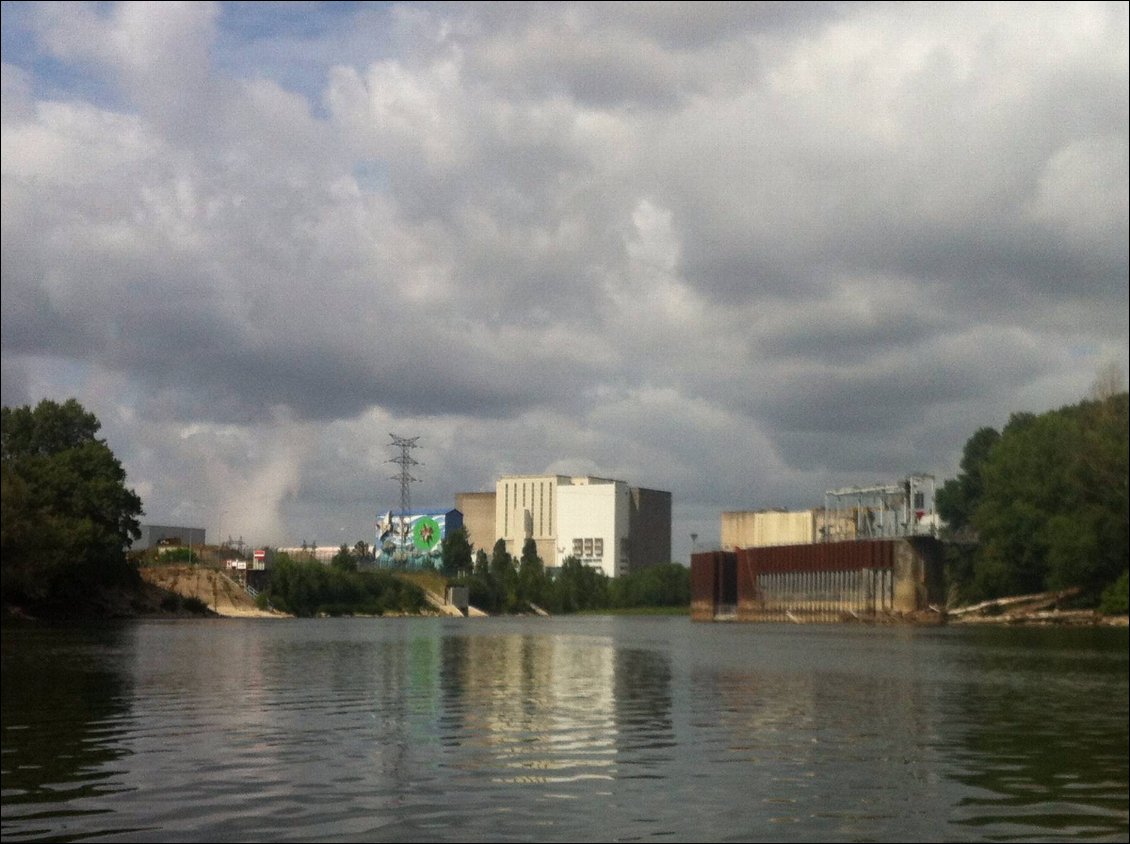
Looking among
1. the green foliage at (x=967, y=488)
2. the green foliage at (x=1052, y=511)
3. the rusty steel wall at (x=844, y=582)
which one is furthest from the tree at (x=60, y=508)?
the green foliage at (x=967, y=488)

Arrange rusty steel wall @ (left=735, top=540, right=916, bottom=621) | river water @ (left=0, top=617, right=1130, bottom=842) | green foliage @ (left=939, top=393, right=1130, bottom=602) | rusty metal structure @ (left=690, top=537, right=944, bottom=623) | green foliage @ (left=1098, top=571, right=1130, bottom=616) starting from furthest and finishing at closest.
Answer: rusty steel wall @ (left=735, top=540, right=916, bottom=621) < rusty metal structure @ (left=690, top=537, right=944, bottom=623) < green foliage @ (left=1098, top=571, right=1130, bottom=616) < green foliage @ (left=939, top=393, right=1130, bottom=602) < river water @ (left=0, top=617, right=1130, bottom=842)

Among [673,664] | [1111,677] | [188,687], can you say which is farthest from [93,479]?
[1111,677]

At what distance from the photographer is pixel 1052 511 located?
145m

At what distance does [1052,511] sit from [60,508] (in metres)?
107

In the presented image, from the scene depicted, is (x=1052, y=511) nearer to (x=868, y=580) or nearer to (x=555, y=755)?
(x=868, y=580)

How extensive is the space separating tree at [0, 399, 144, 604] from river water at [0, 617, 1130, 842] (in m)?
62.5

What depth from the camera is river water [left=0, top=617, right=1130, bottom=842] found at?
1975 cm

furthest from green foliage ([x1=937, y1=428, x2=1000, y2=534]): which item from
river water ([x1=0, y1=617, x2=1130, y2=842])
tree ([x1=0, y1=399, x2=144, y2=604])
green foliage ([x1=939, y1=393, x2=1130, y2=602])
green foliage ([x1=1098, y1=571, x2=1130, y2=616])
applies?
river water ([x1=0, y1=617, x2=1130, y2=842])

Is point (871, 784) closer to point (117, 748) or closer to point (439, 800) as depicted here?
point (439, 800)

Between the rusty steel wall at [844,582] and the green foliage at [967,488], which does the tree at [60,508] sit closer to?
the rusty steel wall at [844,582]

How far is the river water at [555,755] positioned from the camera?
19750 mm

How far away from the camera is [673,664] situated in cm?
6350

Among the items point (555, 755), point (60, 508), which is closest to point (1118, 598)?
point (60, 508)

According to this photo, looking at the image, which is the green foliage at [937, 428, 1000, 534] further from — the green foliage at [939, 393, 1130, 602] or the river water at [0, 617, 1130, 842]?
the river water at [0, 617, 1130, 842]
